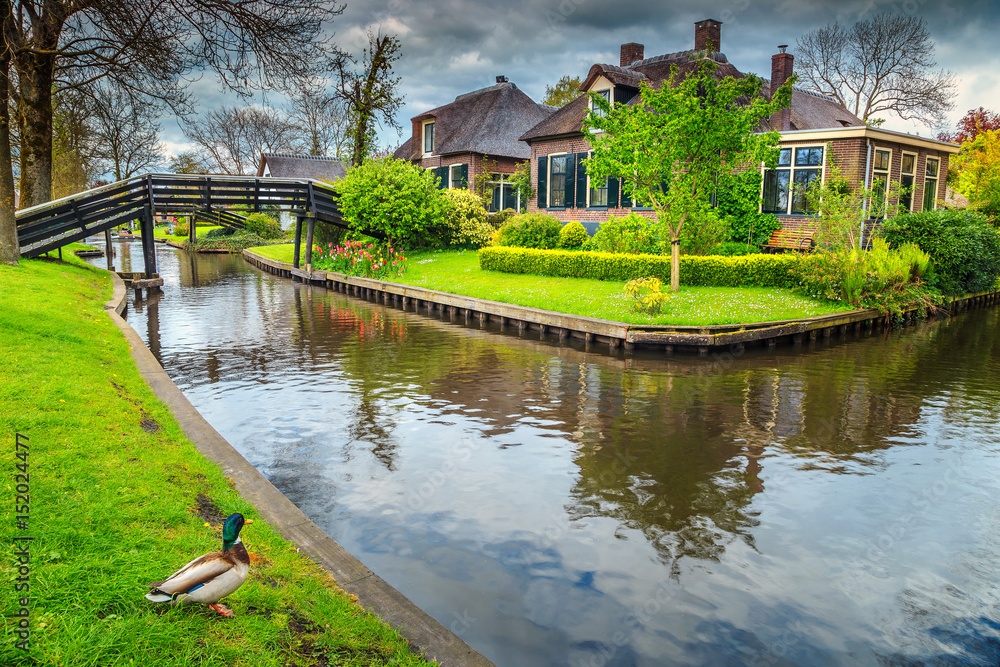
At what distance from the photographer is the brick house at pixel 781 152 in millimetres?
21047

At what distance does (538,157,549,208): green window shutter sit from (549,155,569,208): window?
0.17 m

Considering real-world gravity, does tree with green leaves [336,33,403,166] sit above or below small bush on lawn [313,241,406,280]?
above

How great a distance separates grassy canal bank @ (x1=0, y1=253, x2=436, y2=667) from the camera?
304cm

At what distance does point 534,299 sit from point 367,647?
1348cm

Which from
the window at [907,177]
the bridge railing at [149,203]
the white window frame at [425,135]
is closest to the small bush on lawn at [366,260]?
the bridge railing at [149,203]

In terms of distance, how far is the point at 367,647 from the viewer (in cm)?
349

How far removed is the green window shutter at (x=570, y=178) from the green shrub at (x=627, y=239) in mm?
5796

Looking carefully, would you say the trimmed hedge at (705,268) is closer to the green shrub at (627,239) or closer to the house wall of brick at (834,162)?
the green shrub at (627,239)

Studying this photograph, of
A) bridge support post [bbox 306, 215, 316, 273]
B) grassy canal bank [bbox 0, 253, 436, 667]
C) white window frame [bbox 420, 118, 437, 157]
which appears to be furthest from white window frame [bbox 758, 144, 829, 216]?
grassy canal bank [bbox 0, 253, 436, 667]

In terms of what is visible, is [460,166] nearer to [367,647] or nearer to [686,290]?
[686,290]

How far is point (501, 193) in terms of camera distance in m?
33.6

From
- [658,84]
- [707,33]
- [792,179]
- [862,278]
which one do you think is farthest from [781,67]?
[862,278]

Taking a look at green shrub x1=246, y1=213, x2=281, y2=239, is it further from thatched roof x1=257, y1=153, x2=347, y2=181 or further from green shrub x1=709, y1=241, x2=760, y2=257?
green shrub x1=709, y1=241, x2=760, y2=257

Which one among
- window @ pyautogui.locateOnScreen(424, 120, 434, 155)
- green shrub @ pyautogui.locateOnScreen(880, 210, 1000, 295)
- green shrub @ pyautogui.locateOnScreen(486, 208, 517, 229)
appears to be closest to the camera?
green shrub @ pyautogui.locateOnScreen(880, 210, 1000, 295)
